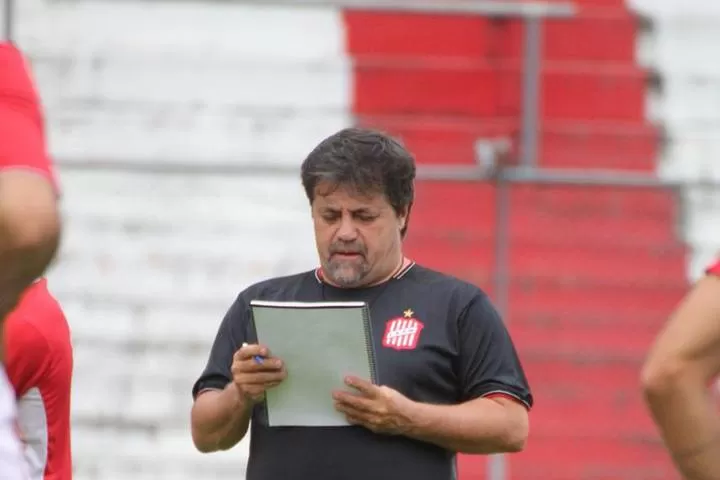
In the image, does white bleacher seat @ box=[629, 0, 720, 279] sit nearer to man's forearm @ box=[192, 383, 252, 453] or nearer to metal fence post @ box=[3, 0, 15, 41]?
metal fence post @ box=[3, 0, 15, 41]

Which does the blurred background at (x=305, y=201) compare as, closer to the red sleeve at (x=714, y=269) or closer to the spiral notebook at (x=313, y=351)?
the spiral notebook at (x=313, y=351)

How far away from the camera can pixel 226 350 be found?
338 centimetres

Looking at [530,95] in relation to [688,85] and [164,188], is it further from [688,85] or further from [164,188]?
[164,188]

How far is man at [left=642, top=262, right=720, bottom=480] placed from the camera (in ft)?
6.55

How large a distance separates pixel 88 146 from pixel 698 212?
2436mm

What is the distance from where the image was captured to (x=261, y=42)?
19.9 ft

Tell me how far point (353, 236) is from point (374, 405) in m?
0.40

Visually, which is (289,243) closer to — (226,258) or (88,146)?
(226,258)

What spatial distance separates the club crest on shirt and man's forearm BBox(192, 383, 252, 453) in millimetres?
336

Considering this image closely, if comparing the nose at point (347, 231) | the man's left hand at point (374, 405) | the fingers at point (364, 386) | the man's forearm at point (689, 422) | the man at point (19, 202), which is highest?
the man at point (19, 202)

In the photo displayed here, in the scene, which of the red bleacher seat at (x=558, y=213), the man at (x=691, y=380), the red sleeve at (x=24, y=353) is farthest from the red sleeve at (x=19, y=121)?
the red bleacher seat at (x=558, y=213)

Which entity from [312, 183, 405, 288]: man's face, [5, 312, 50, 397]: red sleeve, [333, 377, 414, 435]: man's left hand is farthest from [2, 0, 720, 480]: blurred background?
[5, 312, 50, 397]: red sleeve

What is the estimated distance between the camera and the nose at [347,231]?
3.28m

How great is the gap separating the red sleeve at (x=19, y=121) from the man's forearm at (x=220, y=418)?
4.52 feet
